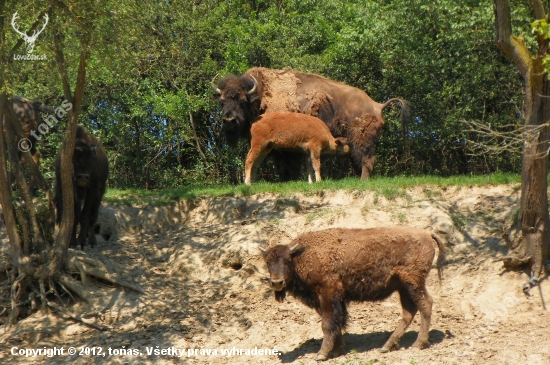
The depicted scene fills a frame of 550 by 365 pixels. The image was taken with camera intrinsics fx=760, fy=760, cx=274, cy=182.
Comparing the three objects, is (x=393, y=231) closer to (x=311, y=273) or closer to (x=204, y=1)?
(x=311, y=273)

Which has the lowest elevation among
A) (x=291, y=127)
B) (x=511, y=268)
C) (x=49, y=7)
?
(x=511, y=268)

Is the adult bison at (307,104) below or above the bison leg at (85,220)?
above

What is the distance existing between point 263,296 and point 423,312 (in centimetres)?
309

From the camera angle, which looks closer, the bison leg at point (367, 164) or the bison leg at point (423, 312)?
the bison leg at point (423, 312)

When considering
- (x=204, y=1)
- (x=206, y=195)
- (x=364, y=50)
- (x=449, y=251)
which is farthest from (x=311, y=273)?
(x=204, y=1)

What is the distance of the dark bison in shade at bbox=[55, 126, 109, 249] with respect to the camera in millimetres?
13445

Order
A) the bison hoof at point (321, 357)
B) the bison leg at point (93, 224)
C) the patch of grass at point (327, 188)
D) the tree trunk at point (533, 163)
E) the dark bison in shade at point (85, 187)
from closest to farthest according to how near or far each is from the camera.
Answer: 1. the bison hoof at point (321, 357)
2. the tree trunk at point (533, 163)
3. the dark bison in shade at point (85, 187)
4. the bison leg at point (93, 224)
5. the patch of grass at point (327, 188)

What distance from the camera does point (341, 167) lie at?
2048 centimetres

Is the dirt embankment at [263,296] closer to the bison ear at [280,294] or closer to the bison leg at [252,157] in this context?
the bison ear at [280,294]

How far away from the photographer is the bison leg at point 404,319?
384 inches

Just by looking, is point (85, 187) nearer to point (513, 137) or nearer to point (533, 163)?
point (513, 137)

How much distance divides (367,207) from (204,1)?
10.7m

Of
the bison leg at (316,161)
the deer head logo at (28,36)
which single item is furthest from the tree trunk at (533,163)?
the deer head logo at (28,36)

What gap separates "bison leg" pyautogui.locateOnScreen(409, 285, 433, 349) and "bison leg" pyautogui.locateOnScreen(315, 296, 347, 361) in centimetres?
95
